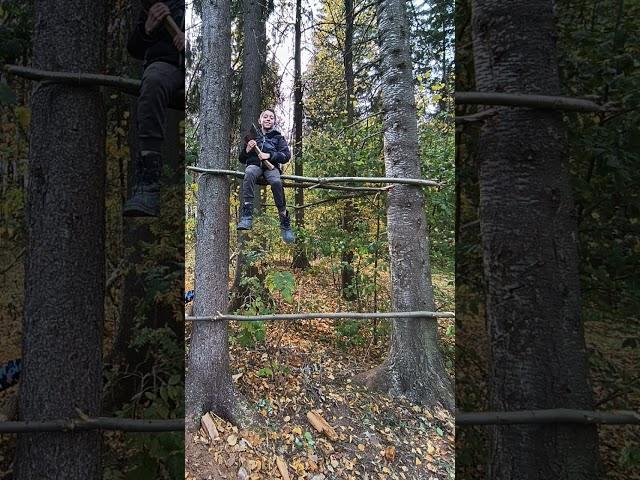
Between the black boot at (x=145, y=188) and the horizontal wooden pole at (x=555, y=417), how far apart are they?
1343 millimetres

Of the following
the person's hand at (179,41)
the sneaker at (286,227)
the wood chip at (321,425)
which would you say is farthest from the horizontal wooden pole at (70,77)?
the wood chip at (321,425)

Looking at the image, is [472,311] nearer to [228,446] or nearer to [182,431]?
[228,446]

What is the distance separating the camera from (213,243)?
167cm

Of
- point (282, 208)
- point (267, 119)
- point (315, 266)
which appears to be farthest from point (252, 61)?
point (315, 266)

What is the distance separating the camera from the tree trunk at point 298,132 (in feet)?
5.54

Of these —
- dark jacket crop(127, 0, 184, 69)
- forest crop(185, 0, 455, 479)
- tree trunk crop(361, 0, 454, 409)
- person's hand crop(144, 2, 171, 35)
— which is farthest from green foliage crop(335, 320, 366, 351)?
person's hand crop(144, 2, 171, 35)

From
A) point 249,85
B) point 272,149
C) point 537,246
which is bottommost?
point 537,246

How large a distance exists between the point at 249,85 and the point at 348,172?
1.63 feet

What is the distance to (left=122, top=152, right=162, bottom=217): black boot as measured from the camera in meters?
1.59

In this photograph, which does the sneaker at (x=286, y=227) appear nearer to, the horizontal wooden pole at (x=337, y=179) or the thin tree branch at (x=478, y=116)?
the horizontal wooden pole at (x=337, y=179)

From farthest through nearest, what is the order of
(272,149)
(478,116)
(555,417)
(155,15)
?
(272,149), (155,15), (478,116), (555,417)

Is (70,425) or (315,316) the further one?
(315,316)

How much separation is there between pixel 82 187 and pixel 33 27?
61 cm

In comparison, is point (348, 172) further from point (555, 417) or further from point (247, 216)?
point (555, 417)
